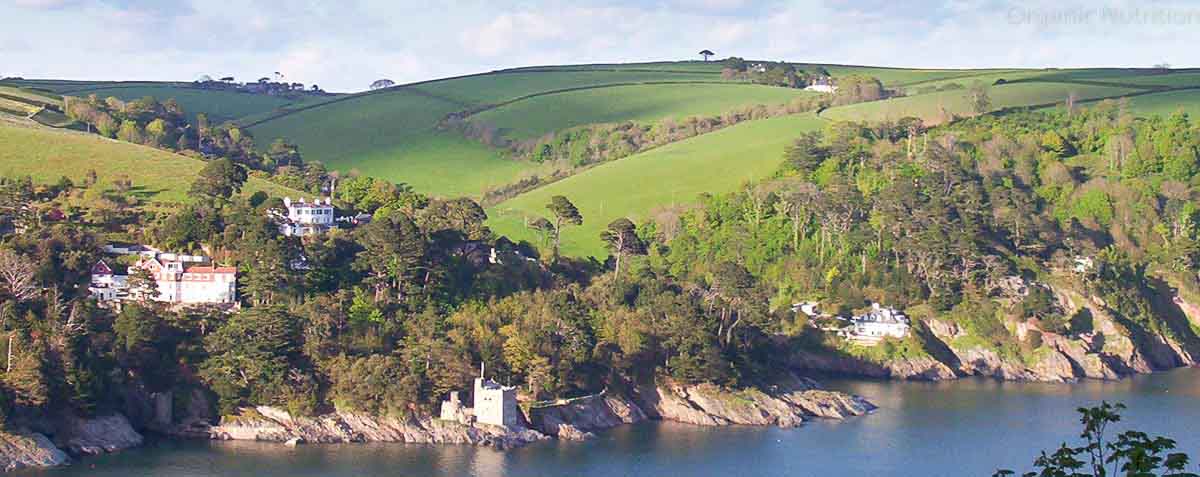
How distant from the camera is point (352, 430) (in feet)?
211

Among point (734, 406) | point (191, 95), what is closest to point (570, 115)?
point (191, 95)

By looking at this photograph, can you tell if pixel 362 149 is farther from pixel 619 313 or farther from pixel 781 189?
pixel 619 313

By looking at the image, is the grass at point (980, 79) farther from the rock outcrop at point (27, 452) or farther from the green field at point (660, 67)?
the rock outcrop at point (27, 452)

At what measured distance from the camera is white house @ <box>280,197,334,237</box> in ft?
264

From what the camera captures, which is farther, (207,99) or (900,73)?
(900,73)

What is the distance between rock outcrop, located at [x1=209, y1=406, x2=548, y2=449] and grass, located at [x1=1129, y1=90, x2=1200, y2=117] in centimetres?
7114

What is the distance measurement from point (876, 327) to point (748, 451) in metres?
27.9

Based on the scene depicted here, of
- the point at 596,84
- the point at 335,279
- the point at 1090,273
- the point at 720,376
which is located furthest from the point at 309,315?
the point at 596,84

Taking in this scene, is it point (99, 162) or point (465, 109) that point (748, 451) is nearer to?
point (99, 162)

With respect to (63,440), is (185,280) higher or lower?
higher

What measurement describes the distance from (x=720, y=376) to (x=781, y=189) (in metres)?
35.4

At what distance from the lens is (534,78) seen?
15500cm

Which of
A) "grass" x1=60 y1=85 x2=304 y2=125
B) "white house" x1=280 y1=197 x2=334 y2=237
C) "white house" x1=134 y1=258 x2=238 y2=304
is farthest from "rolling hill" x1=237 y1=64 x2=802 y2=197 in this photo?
"white house" x1=134 y1=258 x2=238 y2=304

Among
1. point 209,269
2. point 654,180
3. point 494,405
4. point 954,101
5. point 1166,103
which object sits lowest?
point 494,405
